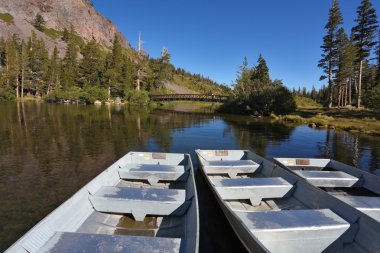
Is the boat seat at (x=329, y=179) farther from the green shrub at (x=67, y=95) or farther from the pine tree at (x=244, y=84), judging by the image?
the green shrub at (x=67, y=95)

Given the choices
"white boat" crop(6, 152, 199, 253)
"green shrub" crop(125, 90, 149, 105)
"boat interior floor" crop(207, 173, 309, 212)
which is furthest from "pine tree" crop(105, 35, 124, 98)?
"boat interior floor" crop(207, 173, 309, 212)

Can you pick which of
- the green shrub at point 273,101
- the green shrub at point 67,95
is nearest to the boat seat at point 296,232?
the green shrub at point 273,101

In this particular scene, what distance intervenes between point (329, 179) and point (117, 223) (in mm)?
7917

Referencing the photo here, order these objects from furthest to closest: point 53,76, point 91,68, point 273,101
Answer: point 91,68 < point 53,76 < point 273,101

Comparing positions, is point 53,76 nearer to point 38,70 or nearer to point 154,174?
point 38,70

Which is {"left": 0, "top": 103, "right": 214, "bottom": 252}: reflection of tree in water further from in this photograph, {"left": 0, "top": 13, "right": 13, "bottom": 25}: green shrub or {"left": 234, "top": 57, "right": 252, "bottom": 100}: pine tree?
{"left": 0, "top": 13, "right": 13, "bottom": 25}: green shrub

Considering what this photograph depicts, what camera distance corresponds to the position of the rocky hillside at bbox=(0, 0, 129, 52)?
5155 inches

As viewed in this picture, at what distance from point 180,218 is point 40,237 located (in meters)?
3.16

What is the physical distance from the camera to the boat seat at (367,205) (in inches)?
273

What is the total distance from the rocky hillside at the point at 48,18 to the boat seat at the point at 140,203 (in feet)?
454

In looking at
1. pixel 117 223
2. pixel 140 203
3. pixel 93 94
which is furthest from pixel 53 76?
pixel 140 203

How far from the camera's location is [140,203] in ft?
21.6

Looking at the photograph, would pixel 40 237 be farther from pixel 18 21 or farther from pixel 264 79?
pixel 18 21

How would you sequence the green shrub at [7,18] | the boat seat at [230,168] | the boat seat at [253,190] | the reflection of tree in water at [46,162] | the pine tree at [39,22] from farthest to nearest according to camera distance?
the pine tree at [39,22] < the green shrub at [7,18] < the boat seat at [230,168] < the reflection of tree in water at [46,162] < the boat seat at [253,190]
